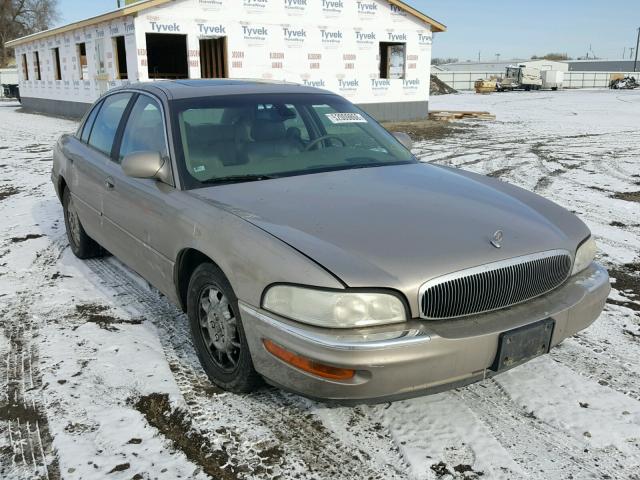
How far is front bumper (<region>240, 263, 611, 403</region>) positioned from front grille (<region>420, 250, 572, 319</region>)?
0.05 metres

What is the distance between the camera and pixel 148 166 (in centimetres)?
336

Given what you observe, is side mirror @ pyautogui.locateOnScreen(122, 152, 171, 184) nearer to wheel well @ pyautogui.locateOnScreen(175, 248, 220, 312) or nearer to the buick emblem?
wheel well @ pyautogui.locateOnScreen(175, 248, 220, 312)

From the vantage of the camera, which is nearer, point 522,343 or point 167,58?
point 522,343

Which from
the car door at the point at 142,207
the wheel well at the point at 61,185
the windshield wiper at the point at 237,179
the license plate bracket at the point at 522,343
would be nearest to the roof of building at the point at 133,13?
the wheel well at the point at 61,185

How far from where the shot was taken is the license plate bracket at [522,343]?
2.49 m

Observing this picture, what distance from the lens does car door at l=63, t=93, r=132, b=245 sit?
14.5 feet

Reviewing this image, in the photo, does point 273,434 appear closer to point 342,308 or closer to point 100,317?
point 342,308

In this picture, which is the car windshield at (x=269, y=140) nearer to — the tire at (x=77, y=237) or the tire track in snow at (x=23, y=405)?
the tire track in snow at (x=23, y=405)

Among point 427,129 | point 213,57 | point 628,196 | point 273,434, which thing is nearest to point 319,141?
point 273,434

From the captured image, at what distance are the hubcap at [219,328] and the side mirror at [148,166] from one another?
0.82 meters

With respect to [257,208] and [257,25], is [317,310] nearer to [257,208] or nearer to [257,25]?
[257,208]

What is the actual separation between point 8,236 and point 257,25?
561 inches

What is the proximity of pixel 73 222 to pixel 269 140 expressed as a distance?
2.63m

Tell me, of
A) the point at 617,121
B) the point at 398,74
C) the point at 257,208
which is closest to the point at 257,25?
the point at 398,74
